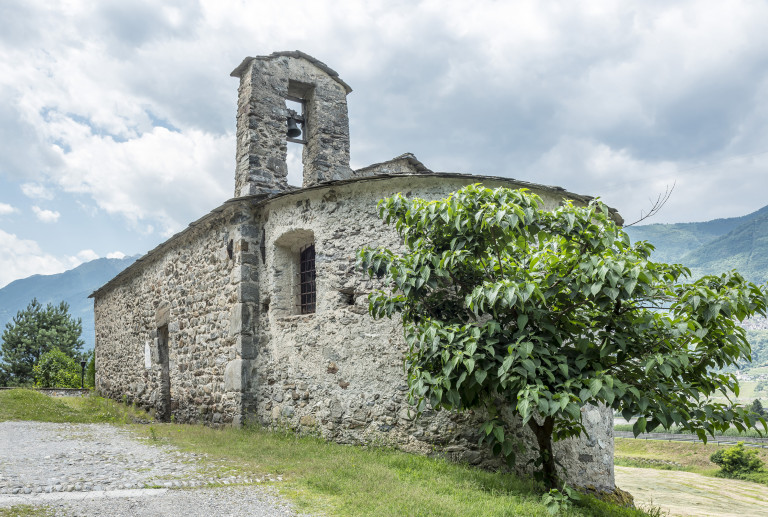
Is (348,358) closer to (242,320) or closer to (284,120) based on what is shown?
(242,320)

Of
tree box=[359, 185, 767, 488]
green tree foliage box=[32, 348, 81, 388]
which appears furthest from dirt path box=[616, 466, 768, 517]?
green tree foliage box=[32, 348, 81, 388]

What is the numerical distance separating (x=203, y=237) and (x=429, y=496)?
7122 mm

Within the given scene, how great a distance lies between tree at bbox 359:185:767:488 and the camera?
471cm

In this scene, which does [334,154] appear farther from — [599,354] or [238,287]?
[599,354]

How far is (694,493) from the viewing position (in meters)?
17.5

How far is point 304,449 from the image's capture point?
267 inches

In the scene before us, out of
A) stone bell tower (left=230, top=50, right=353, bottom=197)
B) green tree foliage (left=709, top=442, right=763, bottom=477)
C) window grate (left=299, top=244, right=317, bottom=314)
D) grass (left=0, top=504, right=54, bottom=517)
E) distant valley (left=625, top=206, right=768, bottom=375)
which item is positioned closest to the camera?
grass (left=0, top=504, right=54, bottom=517)

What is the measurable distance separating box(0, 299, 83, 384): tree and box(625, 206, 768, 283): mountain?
85643 mm

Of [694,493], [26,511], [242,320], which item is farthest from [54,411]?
[694,493]

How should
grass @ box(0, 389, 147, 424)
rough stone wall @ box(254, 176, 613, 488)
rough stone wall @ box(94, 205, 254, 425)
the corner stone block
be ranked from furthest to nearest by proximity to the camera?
grass @ box(0, 389, 147, 424)
rough stone wall @ box(94, 205, 254, 425)
the corner stone block
rough stone wall @ box(254, 176, 613, 488)

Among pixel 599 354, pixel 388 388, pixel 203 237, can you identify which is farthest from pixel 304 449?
pixel 203 237

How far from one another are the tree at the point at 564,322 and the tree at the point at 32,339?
2928cm

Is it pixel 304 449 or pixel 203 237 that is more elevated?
pixel 203 237

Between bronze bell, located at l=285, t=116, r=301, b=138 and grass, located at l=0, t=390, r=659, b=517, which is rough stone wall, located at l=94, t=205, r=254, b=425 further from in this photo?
bronze bell, located at l=285, t=116, r=301, b=138
